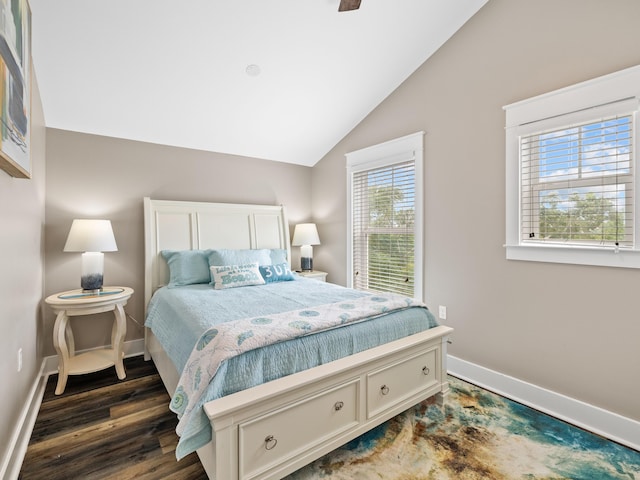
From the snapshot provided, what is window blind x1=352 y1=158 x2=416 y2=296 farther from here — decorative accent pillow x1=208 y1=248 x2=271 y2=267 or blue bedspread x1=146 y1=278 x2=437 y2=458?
decorative accent pillow x1=208 y1=248 x2=271 y2=267

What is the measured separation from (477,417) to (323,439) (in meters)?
1.15

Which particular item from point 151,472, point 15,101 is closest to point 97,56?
point 15,101

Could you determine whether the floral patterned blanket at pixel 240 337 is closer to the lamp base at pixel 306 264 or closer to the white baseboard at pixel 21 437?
the white baseboard at pixel 21 437

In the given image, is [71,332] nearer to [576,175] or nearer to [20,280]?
[20,280]

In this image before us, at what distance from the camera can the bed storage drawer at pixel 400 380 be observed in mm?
1855

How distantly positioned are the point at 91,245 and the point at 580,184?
3567 mm

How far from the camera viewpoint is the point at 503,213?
2459mm

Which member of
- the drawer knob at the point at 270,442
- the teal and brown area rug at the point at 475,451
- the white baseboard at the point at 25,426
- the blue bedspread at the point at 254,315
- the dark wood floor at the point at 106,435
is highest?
the blue bedspread at the point at 254,315

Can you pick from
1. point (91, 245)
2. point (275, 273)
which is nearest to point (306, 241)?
point (275, 273)

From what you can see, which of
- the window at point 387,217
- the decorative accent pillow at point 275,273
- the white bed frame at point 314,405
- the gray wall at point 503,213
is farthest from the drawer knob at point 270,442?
the window at point 387,217

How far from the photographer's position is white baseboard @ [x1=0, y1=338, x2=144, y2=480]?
1.57m

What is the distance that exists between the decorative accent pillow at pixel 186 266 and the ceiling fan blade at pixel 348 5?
235 cm

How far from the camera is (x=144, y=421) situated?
6.88ft

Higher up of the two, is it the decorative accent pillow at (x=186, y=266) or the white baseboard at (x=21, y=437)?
the decorative accent pillow at (x=186, y=266)
